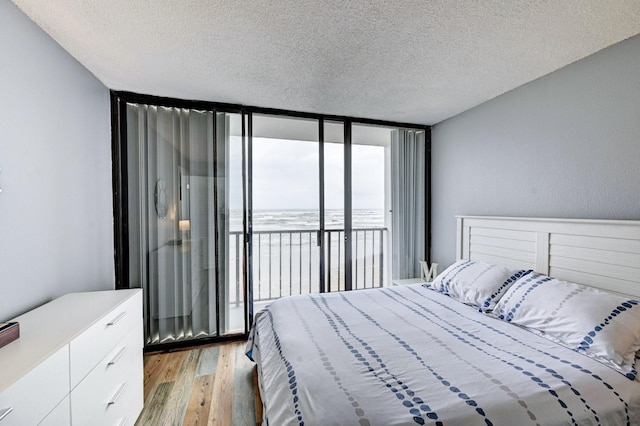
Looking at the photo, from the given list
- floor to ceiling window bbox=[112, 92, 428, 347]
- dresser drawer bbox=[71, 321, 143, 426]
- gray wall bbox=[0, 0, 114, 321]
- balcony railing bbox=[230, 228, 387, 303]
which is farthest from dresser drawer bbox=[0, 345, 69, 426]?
balcony railing bbox=[230, 228, 387, 303]

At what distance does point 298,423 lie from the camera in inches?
43.2

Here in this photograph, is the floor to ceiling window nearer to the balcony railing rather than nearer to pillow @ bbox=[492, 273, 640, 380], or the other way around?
the balcony railing

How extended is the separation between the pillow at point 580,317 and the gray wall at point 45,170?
3.00 m

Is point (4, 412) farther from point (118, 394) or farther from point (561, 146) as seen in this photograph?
point (561, 146)

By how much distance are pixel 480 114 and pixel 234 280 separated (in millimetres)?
3212

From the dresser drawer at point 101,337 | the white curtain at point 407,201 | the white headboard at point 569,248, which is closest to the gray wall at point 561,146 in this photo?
the white headboard at point 569,248

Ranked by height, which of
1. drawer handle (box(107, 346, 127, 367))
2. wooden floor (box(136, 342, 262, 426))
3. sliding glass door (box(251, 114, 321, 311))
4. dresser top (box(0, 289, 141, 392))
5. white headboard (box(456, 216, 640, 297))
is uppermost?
sliding glass door (box(251, 114, 321, 311))

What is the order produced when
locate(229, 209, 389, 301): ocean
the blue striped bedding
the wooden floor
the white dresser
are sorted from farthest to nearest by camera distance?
locate(229, 209, 389, 301): ocean → the wooden floor → the blue striped bedding → the white dresser

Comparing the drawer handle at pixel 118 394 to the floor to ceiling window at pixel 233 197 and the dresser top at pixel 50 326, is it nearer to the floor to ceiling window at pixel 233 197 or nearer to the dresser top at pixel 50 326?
the dresser top at pixel 50 326

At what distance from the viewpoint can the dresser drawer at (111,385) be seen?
132 cm

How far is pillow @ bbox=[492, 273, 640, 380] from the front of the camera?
1.44m

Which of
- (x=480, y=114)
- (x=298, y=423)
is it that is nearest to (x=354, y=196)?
(x=480, y=114)

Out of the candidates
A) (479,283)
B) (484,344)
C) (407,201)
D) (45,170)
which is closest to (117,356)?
(45,170)

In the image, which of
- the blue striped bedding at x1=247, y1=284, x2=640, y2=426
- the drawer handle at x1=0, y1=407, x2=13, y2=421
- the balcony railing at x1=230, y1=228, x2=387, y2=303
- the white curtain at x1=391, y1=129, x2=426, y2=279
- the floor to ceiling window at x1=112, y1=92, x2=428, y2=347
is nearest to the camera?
the drawer handle at x1=0, y1=407, x2=13, y2=421
